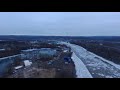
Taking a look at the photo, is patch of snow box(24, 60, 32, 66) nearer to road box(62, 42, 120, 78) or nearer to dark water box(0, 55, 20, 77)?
Answer: dark water box(0, 55, 20, 77)

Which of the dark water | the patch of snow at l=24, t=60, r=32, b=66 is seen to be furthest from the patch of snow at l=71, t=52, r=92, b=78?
the dark water

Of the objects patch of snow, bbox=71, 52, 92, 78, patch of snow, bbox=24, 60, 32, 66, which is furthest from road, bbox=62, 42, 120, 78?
patch of snow, bbox=24, 60, 32, 66

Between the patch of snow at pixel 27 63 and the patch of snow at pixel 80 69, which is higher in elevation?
the patch of snow at pixel 27 63

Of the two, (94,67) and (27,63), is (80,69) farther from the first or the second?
(27,63)

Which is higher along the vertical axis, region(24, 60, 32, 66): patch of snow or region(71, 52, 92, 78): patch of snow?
region(24, 60, 32, 66): patch of snow

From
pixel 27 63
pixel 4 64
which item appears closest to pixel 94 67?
pixel 27 63

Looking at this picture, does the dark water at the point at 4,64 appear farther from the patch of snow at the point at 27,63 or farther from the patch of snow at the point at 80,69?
the patch of snow at the point at 80,69

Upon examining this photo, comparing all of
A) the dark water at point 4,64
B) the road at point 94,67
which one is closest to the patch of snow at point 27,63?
the dark water at point 4,64
